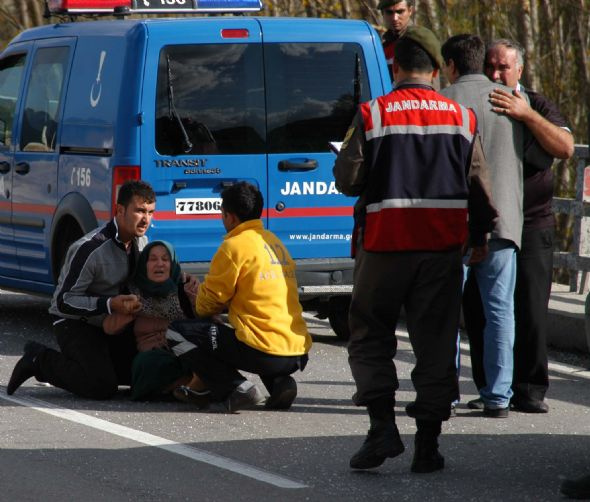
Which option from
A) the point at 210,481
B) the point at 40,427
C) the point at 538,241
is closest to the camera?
the point at 210,481

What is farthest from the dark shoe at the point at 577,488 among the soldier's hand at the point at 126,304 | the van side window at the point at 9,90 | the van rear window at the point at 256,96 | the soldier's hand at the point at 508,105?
the van side window at the point at 9,90

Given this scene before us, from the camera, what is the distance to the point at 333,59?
9.75 metres

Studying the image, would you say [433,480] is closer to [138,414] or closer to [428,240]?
→ [428,240]

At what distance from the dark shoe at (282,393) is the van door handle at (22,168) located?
3418 millimetres

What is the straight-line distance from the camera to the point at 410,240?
20.1 feet

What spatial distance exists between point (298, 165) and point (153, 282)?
1782 millimetres

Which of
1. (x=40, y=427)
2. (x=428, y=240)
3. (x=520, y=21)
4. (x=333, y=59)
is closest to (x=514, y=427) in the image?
(x=428, y=240)

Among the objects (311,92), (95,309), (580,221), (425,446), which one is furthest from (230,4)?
(425,446)

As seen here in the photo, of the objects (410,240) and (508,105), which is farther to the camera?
(508,105)

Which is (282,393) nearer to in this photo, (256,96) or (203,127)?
(203,127)

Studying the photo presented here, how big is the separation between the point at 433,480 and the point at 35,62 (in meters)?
5.54

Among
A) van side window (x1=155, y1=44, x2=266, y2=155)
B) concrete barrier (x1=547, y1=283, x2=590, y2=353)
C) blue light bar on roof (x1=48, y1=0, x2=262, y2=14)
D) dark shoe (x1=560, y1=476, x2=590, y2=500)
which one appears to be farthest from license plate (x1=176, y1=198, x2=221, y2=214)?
dark shoe (x1=560, y1=476, x2=590, y2=500)

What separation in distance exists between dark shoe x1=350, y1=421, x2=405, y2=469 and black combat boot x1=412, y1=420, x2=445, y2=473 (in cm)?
8

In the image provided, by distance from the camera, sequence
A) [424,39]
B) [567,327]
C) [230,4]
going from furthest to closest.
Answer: [230,4] → [567,327] → [424,39]
